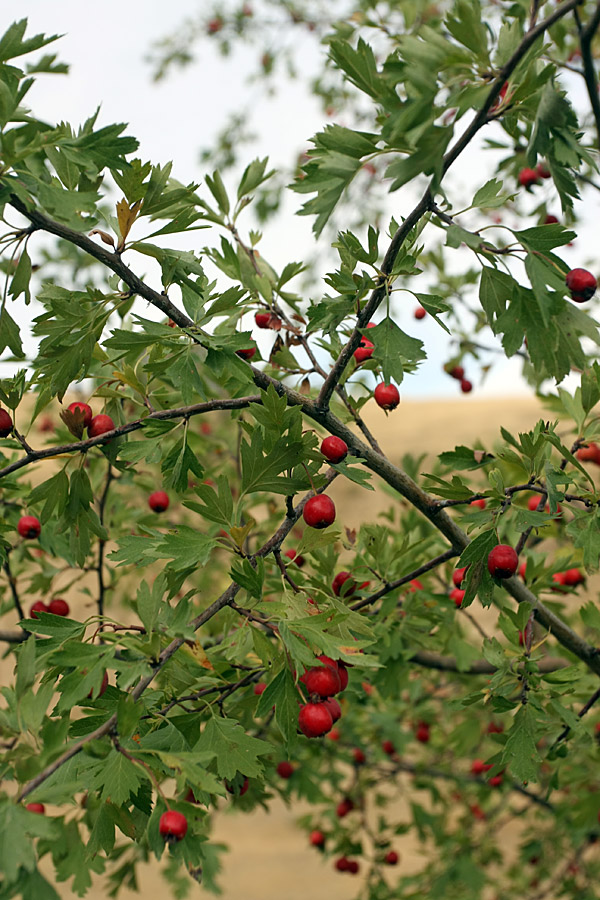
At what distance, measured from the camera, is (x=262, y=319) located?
72.3 inches

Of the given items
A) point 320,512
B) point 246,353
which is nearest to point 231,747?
point 320,512

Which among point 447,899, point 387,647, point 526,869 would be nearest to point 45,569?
point 387,647

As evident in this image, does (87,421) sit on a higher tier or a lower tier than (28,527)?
higher

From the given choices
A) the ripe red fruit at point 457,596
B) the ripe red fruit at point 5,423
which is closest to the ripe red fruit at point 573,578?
the ripe red fruit at point 457,596

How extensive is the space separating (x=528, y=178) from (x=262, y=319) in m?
1.30

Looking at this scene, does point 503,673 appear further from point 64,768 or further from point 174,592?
point 64,768

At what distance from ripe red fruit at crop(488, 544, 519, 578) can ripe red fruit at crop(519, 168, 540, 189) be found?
65.0 inches

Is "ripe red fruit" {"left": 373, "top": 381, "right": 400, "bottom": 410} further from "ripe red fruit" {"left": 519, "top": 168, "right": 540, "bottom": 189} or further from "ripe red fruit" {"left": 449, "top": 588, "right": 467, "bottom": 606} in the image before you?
"ripe red fruit" {"left": 519, "top": 168, "right": 540, "bottom": 189}

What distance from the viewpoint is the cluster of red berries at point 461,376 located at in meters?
2.80

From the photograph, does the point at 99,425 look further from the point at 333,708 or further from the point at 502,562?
the point at 502,562

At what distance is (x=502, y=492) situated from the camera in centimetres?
140

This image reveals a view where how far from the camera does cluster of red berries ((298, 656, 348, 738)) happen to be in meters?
1.29

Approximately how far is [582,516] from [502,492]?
176mm

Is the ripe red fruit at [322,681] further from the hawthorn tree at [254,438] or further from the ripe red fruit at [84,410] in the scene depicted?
the ripe red fruit at [84,410]
